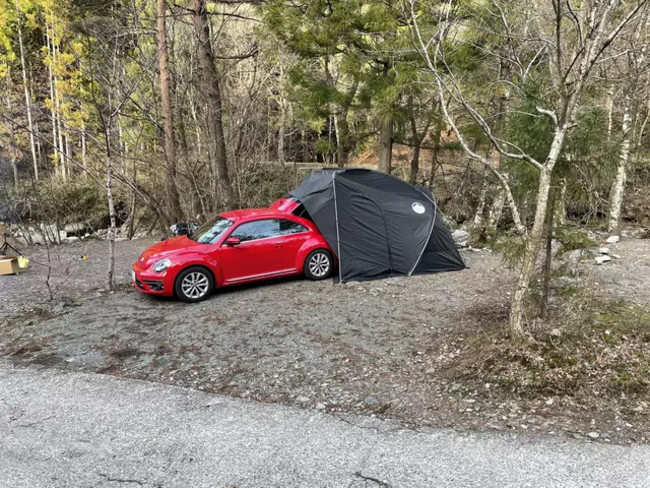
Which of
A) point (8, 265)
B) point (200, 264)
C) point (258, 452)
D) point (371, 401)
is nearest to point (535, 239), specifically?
point (371, 401)

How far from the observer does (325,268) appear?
352 inches

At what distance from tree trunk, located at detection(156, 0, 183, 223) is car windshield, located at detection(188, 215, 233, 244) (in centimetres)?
502

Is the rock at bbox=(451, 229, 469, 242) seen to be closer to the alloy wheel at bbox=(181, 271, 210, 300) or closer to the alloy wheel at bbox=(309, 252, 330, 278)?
the alloy wheel at bbox=(309, 252, 330, 278)

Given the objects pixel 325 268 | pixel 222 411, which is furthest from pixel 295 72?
pixel 222 411

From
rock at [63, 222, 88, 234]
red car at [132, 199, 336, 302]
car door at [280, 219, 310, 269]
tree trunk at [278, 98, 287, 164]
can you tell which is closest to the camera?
red car at [132, 199, 336, 302]

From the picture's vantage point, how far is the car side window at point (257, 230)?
814cm

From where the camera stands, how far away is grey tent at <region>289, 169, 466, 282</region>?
869 centimetres

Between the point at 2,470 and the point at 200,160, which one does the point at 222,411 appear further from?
the point at 200,160

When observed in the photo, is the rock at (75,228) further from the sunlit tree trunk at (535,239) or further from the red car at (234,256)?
the sunlit tree trunk at (535,239)

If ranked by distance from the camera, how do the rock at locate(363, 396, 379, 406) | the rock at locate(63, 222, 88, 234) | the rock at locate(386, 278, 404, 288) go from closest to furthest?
the rock at locate(363, 396, 379, 406)
the rock at locate(386, 278, 404, 288)
the rock at locate(63, 222, 88, 234)

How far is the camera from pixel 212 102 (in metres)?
11.9

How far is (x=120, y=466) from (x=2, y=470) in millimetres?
879

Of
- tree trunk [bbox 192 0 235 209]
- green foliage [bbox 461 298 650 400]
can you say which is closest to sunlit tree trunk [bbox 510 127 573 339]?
green foliage [bbox 461 298 650 400]

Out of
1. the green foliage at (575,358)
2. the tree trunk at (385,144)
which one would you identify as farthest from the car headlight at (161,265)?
the tree trunk at (385,144)
